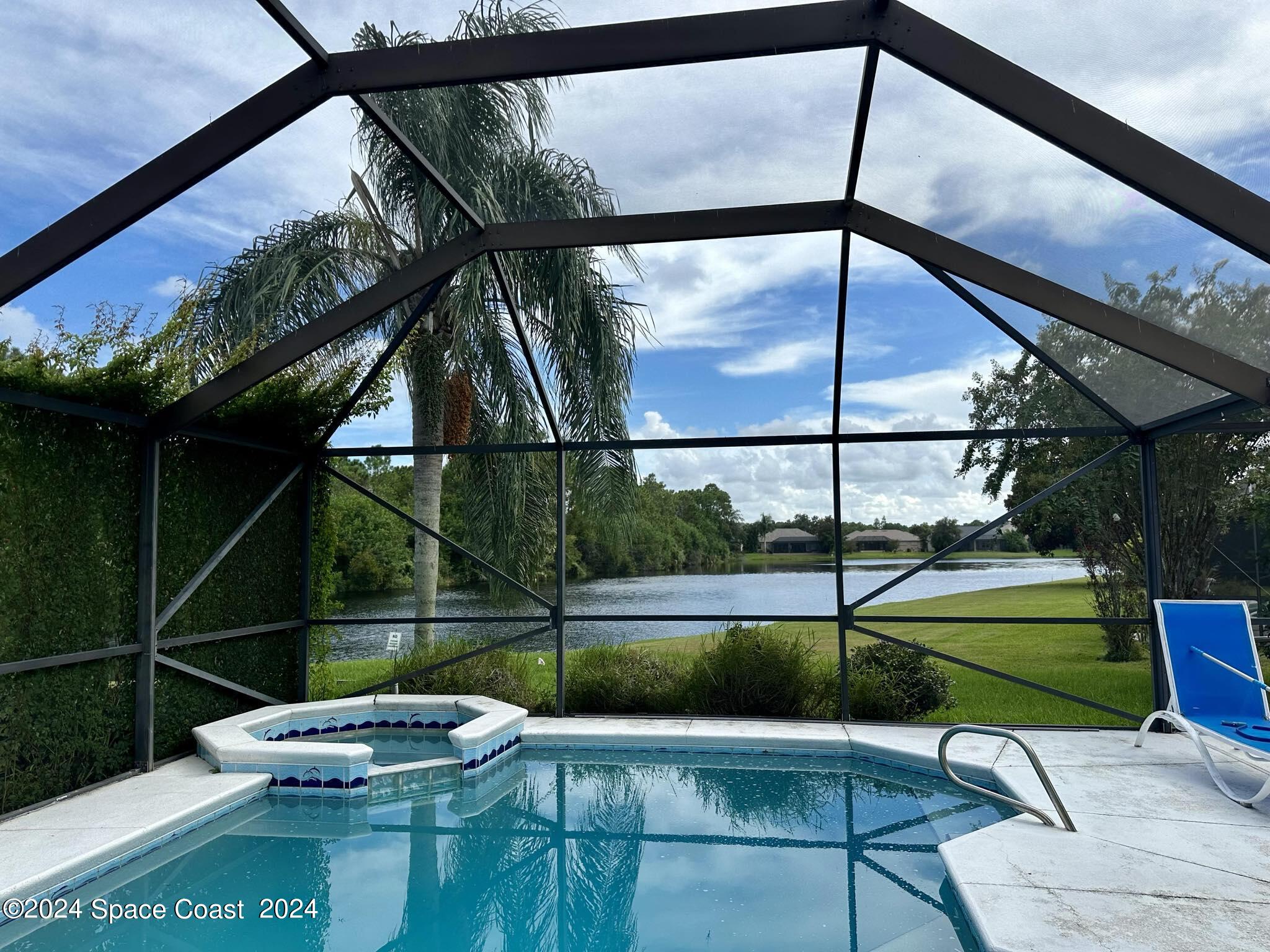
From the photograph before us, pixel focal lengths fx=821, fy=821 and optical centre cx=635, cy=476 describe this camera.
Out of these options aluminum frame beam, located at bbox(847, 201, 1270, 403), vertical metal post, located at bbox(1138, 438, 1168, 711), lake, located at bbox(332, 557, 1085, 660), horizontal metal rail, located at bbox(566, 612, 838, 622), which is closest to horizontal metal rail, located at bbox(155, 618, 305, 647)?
horizontal metal rail, located at bbox(566, 612, 838, 622)

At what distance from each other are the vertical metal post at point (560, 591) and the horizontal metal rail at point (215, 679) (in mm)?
2419

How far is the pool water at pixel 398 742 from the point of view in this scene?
680 centimetres

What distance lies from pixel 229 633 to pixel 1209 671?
7193mm

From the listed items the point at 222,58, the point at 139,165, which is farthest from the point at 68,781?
the point at 222,58

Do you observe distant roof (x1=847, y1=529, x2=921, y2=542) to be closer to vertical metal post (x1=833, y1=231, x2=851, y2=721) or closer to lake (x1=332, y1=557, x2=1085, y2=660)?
lake (x1=332, y1=557, x2=1085, y2=660)

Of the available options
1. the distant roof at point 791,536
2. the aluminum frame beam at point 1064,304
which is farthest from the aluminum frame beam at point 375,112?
the distant roof at point 791,536

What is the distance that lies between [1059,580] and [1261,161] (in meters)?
10.7

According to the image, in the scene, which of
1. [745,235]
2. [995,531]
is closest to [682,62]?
[745,235]

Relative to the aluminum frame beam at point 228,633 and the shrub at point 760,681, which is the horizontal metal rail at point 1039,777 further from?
the aluminum frame beam at point 228,633

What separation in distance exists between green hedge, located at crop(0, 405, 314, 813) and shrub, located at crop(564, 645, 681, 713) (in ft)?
9.32

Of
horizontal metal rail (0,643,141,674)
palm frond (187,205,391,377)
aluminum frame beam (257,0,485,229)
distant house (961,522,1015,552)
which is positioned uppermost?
palm frond (187,205,391,377)

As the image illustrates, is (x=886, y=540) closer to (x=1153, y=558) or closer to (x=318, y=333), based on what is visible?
(x=1153, y=558)

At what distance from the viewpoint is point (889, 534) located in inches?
571

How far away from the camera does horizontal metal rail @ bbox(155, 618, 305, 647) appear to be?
5.83 m
